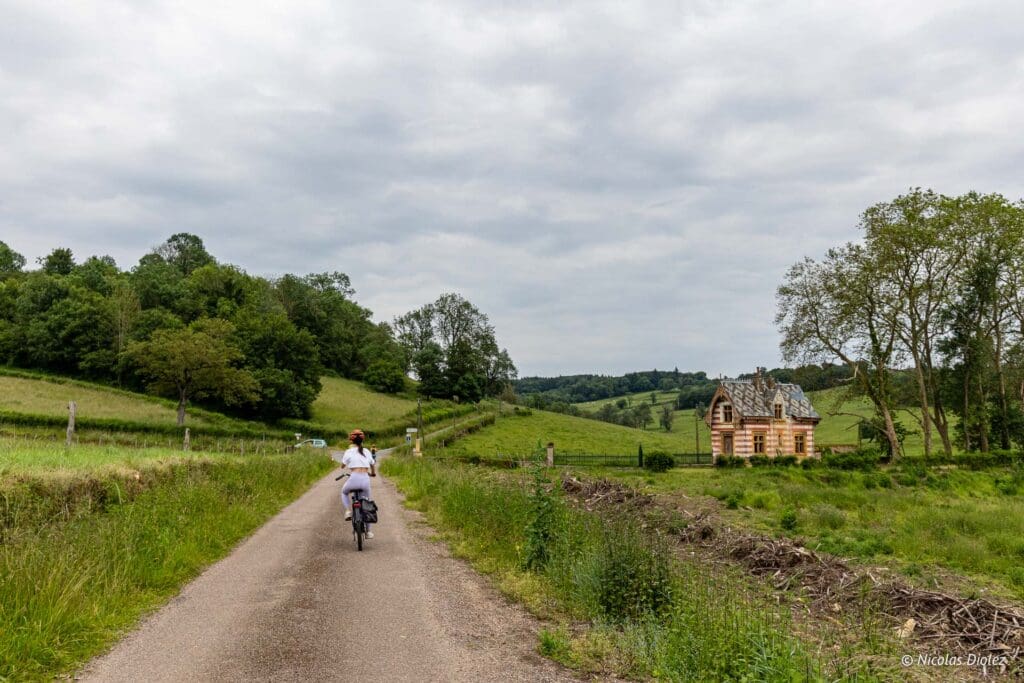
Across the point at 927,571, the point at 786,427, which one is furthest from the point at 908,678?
the point at 786,427

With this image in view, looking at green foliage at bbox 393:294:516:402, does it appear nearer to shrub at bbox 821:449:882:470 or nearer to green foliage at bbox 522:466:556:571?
shrub at bbox 821:449:882:470

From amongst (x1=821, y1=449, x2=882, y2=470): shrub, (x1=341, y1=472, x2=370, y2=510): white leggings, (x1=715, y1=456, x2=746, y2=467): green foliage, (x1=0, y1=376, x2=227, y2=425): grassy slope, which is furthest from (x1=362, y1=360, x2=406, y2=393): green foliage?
(x1=341, y1=472, x2=370, y2=510): white leggings

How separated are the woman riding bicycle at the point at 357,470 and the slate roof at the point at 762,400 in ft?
160

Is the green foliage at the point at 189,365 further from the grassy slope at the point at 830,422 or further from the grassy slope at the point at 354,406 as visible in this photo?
the grassy slope at the point at 830,422

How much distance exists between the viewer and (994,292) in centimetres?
4159

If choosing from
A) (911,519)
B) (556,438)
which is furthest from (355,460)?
(556,438)

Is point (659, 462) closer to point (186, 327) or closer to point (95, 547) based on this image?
point (95, 547)

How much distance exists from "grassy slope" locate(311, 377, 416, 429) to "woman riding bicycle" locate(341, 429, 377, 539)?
214 feet

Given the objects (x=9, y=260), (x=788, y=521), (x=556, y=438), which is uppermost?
(x=9, y=260)

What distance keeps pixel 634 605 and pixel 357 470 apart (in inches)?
279

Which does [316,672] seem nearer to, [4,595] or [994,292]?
[4,595]

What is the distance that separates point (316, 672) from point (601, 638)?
9.20 feet

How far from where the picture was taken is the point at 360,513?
1247cm

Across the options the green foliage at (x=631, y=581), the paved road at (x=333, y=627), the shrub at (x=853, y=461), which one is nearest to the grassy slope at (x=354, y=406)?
the shrub at (x=853, y=461)
